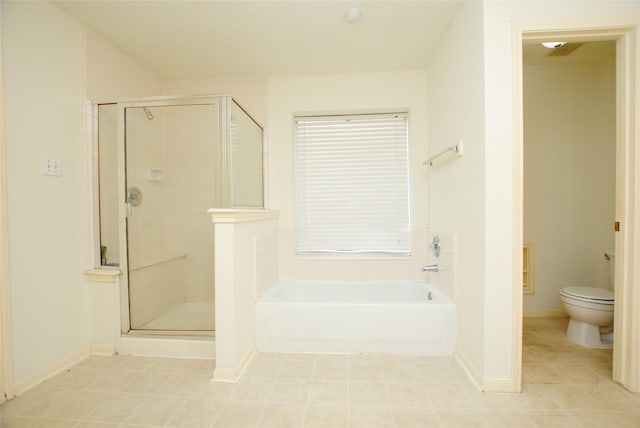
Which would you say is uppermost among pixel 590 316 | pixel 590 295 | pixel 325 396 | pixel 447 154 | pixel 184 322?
pixel 447 154

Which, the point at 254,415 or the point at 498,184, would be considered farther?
the point at 498,184

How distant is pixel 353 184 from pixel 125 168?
74.1 inches

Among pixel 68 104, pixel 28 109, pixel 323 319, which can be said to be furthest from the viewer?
pixel 323 319

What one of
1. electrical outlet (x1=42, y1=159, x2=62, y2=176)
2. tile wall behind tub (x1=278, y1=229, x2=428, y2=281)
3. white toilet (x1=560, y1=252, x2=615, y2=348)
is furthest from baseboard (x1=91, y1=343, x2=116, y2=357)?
white toilet (x1=560, y1=252, x2=615, y2=348)

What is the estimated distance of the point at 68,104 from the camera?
5.83 ft

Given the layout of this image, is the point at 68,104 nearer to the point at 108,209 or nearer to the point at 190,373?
the point at 108,209

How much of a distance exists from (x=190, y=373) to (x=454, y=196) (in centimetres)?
208

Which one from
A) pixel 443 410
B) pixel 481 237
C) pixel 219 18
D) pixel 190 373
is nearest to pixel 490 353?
pixel 443 410

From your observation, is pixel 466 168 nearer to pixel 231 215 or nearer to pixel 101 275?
pixel 231 215

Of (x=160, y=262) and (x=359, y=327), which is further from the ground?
(x=160, y=262)

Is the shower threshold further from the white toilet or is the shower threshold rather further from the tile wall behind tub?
the white toilet

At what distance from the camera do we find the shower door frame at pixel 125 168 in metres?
1.82

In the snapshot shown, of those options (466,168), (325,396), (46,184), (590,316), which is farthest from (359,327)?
(46,184)

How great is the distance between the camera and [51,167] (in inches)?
65.4
